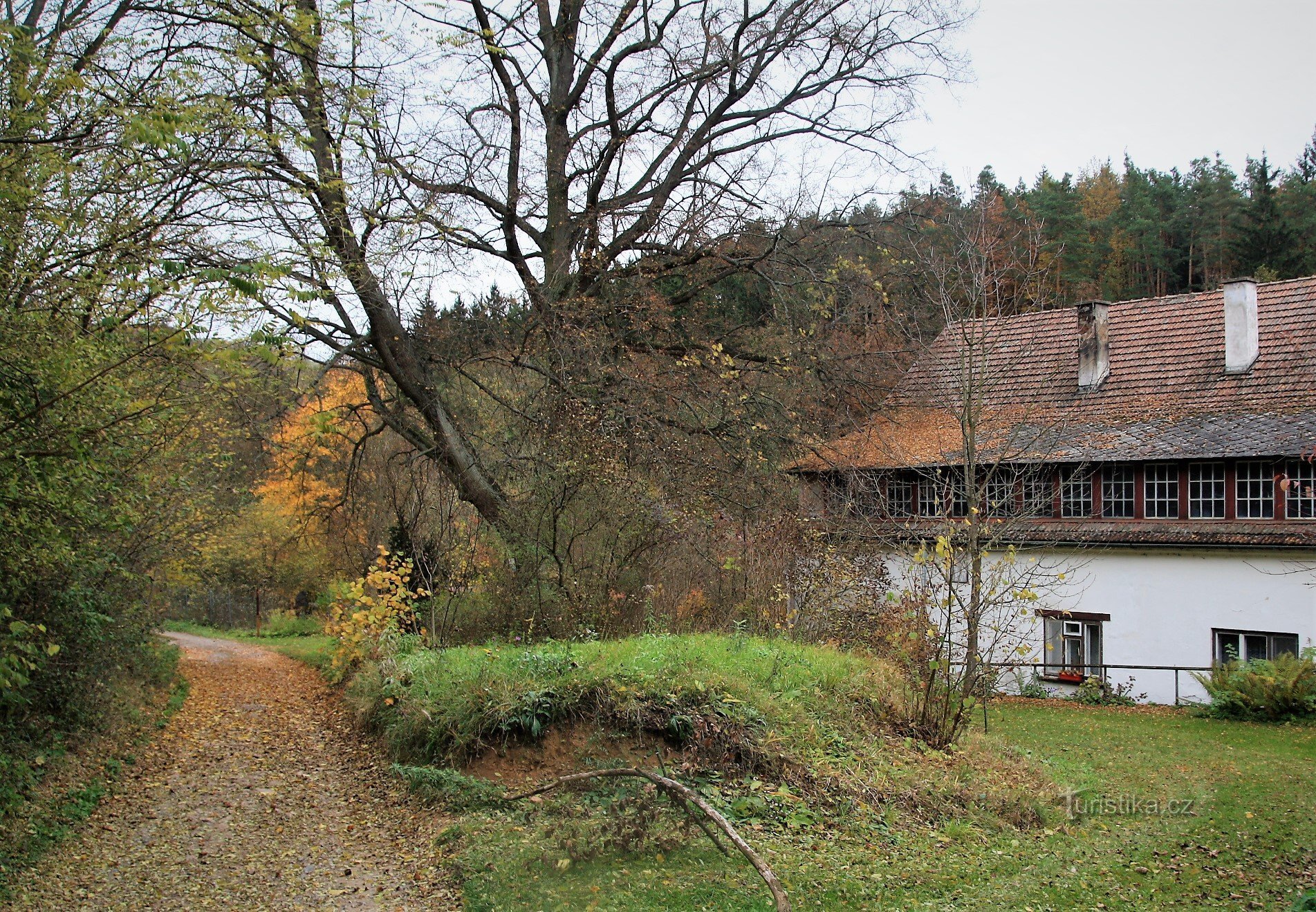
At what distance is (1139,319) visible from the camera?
84.8ft

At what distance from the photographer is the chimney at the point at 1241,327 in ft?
76.1

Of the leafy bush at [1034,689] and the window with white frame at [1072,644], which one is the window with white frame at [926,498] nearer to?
the window with white frame at [1072,644]

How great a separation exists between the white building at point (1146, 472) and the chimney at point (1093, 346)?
0.17 ft

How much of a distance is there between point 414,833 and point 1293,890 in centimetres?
696

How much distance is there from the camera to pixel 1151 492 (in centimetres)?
2220

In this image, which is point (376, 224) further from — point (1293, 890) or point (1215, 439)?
point (1215, 439)

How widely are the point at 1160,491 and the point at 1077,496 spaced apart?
1881mm

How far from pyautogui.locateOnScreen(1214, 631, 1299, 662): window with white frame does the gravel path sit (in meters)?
17.7

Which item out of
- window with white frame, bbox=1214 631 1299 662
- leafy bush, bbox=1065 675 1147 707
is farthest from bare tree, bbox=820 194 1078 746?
window with white frame, bbox=1214 631 1299 662

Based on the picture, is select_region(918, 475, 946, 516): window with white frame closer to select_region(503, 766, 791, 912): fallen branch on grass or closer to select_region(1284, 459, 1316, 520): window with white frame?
select_region(1284, 459, 1316, 520): window with white frame

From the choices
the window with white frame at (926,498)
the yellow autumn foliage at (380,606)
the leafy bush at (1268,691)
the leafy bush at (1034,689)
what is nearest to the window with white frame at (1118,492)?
the window with white frame at (926,498)

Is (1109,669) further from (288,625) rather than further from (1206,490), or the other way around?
(288,625)

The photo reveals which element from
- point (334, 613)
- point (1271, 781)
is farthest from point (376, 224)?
point (1271, 781)

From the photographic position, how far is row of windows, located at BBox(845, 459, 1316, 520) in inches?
802
